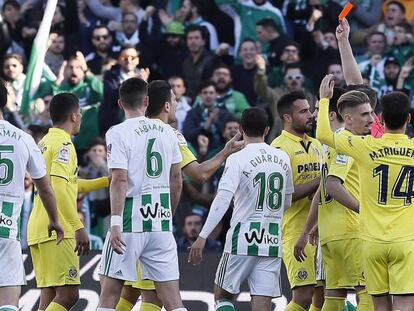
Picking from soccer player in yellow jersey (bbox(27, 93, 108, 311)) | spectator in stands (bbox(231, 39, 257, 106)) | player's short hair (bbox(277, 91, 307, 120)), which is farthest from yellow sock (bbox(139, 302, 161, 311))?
spectator in stands (bbox(231, 39, 257, 106))

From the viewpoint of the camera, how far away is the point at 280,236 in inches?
491

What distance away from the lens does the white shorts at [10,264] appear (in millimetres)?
11039

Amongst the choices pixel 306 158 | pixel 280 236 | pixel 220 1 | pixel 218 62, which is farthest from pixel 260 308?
pixel 220 1

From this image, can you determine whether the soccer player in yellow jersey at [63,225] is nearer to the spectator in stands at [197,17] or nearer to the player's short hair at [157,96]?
the player's short hair at [157,96]

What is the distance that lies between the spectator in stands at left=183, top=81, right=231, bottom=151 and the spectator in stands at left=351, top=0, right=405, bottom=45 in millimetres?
2685

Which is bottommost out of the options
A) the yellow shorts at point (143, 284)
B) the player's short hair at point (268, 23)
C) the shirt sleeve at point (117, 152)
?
the yellow shorts at point (143, 284)

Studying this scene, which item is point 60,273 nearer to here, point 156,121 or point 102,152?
point 156,121

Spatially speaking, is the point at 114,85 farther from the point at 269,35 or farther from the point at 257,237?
the point at 257,237

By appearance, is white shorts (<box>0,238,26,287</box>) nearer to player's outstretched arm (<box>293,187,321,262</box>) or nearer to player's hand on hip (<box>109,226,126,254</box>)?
A: player's hand on hip (<box>109,226,126,254</box>)

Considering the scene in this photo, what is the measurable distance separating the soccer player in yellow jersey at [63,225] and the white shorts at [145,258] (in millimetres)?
1152

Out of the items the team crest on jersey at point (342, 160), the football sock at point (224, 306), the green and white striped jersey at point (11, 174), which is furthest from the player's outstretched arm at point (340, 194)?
the green and white striped jersey at point (11, 174)

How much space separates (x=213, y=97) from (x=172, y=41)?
1648 mm

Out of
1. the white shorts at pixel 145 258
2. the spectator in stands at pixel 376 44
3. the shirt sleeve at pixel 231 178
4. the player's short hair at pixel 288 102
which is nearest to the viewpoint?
the white shorts at pixel 145 258

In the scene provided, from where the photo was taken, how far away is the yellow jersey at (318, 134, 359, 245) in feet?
41.9
